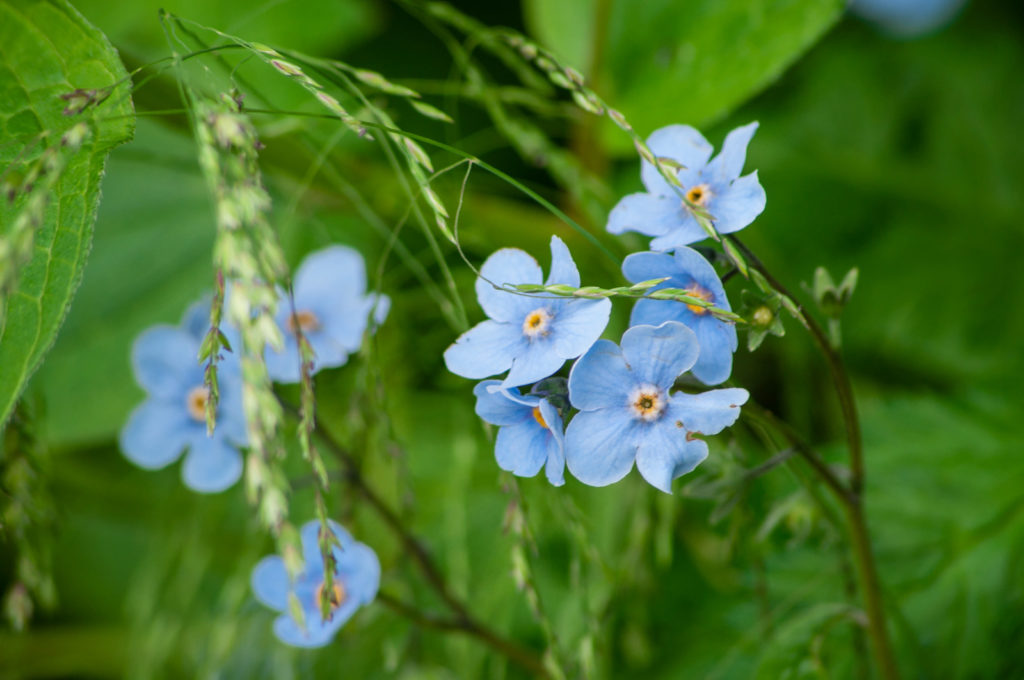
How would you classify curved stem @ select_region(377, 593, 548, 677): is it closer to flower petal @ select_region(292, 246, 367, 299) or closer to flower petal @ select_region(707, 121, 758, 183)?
flower petal @ select_region(292, 246, 367, 299)

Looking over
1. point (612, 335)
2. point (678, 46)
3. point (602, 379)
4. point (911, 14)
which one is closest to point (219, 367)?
point (602, 379)

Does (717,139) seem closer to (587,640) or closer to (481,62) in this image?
(481,62)

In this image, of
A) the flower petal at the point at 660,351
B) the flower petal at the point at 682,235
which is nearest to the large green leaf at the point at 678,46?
the flower petal at the point at 682,235

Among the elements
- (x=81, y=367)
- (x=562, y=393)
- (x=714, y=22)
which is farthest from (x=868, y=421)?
(x=81, y=367)

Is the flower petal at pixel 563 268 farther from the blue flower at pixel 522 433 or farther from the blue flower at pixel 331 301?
the blue flower at pixel 331 301

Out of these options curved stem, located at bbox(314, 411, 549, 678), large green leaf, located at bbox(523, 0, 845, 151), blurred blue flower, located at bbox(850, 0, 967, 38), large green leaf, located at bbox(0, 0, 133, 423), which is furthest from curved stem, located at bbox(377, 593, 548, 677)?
blurred blue flower, located at bbox(850, 0, 967, 38)
